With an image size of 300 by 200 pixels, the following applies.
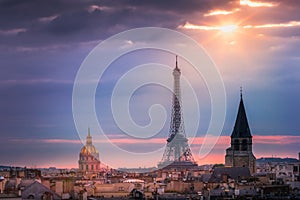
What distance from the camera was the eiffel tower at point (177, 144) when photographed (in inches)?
6999

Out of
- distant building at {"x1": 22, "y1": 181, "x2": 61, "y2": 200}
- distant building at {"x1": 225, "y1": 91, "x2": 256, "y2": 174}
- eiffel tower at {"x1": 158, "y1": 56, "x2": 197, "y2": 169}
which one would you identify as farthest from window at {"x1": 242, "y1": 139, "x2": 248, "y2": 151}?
distant building at {"x1": 22, "y1": 181, "x2": 61, "y2": 200}

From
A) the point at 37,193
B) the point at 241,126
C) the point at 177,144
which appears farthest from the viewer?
the point at 177,144

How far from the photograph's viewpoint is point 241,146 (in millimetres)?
146125

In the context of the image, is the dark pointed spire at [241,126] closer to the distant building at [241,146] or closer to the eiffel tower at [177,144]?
the distant building at [241,146]

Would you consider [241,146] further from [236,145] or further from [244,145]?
[236,145]

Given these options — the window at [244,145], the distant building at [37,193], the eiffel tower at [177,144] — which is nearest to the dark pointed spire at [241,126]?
the window at [244,145]

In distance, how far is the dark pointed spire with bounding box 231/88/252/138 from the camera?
147225 mm

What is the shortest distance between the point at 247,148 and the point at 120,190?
156 feet

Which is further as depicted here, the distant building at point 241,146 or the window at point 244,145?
the window at point 244,145

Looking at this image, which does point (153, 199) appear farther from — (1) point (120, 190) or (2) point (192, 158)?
(2) point (192, 158)

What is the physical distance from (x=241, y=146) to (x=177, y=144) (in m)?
38.5

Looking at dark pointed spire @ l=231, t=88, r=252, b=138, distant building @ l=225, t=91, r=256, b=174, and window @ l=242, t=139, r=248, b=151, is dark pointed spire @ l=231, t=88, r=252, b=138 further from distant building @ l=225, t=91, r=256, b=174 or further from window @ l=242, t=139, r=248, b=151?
window @ l=242, t=139, r=248, b=151

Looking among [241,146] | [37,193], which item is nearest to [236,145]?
[241,146]

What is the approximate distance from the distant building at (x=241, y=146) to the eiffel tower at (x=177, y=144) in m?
28.4
